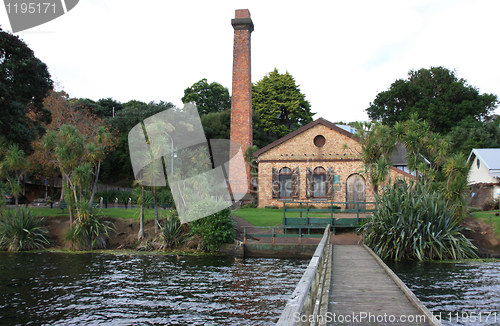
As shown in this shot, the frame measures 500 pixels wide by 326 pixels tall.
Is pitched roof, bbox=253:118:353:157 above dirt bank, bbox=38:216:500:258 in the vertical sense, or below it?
above

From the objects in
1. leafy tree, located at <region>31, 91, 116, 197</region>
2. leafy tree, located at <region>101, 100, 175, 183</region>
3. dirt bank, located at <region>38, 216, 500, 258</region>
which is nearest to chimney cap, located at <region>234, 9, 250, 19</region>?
leafy tree, located at <region>31, 91, 116, 197</region>

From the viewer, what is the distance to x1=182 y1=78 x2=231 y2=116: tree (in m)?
53.6

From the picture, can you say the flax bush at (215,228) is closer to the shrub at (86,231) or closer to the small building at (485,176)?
the shrub at (86,231)

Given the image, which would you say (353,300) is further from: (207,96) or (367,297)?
(207,96)

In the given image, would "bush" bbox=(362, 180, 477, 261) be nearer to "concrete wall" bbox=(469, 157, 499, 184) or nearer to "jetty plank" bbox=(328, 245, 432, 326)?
"jetty plank" bbox=(328, 245, 432, 326)

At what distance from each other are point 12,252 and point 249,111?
61.1 feet

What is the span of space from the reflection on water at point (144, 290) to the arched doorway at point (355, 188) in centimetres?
1182

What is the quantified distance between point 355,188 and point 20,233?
1958 cm

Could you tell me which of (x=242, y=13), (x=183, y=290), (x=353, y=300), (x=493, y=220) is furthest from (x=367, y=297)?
(x=242, y=13)

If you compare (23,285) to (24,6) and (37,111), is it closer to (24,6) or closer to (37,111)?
(24,6)

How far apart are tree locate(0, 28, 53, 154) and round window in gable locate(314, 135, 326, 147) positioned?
16.9m

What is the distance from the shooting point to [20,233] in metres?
18.5

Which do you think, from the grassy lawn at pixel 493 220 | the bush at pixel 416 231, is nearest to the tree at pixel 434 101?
the grassy lawn at pixel 493 220

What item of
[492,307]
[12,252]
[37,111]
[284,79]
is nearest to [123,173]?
[284,79]
